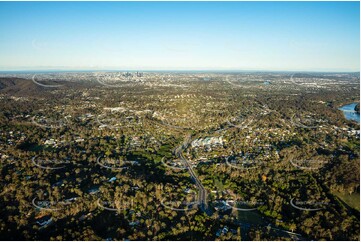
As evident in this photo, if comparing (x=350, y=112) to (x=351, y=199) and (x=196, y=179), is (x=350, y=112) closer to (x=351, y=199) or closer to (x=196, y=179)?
(x=351, y=199)

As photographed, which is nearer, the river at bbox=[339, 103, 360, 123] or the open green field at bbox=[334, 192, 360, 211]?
the open green field at bbox=[334, 192, 360, 211]

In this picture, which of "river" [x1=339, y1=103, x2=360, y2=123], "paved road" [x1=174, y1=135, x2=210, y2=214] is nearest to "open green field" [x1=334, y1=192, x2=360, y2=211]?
"paved road" [x1=174, y1=135, x2=210, y2=214]

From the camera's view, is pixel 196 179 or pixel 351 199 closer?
pixel 351 199

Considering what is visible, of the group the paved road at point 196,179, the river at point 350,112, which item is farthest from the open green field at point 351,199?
the river at point 350,112

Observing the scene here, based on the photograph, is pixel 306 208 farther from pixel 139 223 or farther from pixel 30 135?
pixel 30 135

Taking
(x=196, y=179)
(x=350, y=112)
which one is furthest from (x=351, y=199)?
(x=350, y=112)

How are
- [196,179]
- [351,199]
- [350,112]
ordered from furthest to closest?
[350,112]
[196,179]
[351,199]

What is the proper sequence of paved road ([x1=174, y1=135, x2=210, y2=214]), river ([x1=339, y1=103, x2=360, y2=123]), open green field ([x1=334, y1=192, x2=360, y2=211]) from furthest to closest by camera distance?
river ([x1=339, y1=103, x2=360, y2=123]) → paved road ([x1=174, y1=135, x2=210, y2=214]) → open green field ([x1=334, y1=192, x2=360, y2=211])

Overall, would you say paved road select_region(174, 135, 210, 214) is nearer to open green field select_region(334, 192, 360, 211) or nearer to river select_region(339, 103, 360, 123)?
open green field select_region(334, 192, 360, 211)

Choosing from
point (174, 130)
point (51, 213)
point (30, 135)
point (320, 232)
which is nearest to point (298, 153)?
point (320, 232)
